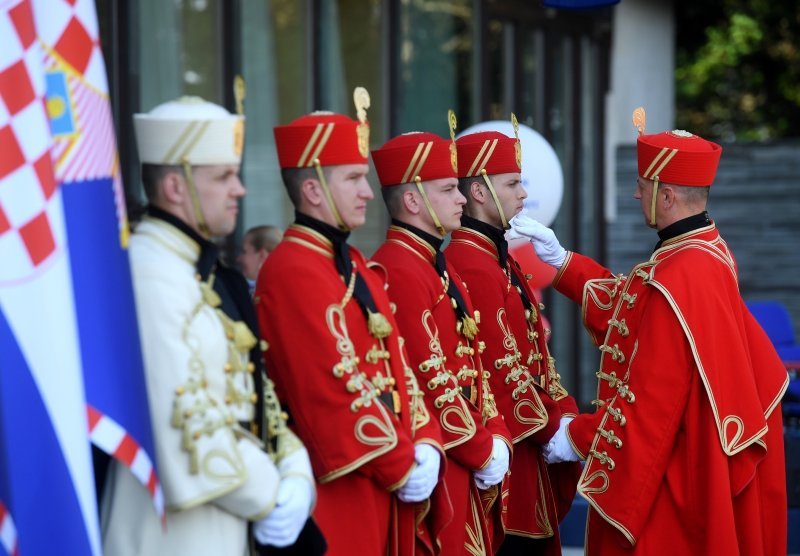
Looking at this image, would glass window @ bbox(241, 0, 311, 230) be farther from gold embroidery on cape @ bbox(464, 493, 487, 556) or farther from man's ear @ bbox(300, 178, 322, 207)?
man's ear @ bbox(300, 178, 322, 207)

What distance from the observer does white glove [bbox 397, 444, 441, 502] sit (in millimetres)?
3584

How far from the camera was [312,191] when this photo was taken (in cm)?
356

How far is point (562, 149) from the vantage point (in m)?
11.3

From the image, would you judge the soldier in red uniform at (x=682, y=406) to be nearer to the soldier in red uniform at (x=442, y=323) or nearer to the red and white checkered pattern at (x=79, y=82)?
the soldier in red uniform at (x=442, y=323)

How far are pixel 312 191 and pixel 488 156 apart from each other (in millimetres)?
1199

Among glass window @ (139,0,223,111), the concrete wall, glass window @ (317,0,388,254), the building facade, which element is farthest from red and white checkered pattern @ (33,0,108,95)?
the concrete wall

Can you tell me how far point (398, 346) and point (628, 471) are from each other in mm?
1162

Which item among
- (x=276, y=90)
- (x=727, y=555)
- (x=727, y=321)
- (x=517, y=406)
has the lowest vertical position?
(x=727, y=555)

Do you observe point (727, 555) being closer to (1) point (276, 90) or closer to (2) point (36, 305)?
(2) point (36, 305)

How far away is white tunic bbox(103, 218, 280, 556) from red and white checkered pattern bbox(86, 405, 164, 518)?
0.59 feet

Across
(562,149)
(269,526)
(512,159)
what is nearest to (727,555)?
(512,159)

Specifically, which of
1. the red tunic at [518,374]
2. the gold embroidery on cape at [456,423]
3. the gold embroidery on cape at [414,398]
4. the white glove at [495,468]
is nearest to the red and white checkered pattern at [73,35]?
the gold embroidery on cape at [414,398]

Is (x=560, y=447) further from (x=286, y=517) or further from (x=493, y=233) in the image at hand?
(x=286, y=517)

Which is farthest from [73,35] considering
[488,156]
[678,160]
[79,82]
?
[678,160]
